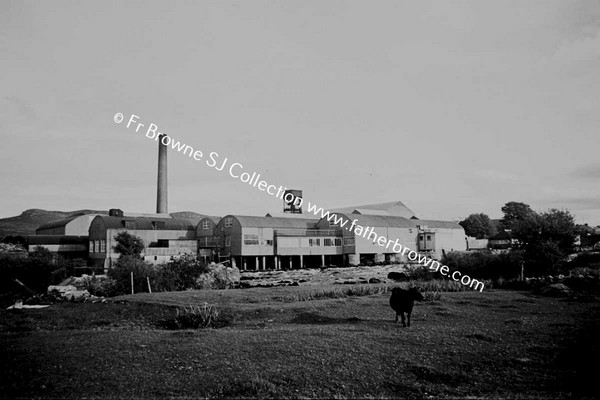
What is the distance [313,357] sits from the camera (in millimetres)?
12086

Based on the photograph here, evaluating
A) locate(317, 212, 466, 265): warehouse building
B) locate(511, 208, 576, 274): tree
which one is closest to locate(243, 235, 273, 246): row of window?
locate(317, 212, 466, 265): warehouse building

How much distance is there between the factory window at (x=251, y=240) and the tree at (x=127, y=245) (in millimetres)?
13998

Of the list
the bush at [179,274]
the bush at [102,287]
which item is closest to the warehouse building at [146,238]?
the bush at [179,274]

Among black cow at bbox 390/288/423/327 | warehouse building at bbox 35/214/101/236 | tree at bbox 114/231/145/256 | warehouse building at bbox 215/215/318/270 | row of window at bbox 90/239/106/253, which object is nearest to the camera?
black cow at bbox 390/288/423/327

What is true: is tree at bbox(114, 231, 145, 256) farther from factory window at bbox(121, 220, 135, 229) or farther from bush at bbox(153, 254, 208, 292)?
bush at bbox(153, 254, 208, 292)

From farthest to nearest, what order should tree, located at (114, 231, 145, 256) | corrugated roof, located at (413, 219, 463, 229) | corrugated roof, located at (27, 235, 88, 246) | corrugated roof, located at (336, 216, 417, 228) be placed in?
corrugated roof, located at (413, 219, 463, 229), corrugated roof, located at (336, 216, 417, 228), corrugated roof, located at (27, 235, 88, 246), tree, located at (114, 231, 145, 256)

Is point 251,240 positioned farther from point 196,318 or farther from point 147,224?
point 196,318

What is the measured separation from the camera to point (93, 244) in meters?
69.0

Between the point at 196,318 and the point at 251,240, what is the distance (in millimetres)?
48835

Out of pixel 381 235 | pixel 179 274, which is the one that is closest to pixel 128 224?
pixel 179 274

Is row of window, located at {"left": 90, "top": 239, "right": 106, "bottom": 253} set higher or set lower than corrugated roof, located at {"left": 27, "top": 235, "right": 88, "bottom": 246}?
lower

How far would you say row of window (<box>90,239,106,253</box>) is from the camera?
2575 inches

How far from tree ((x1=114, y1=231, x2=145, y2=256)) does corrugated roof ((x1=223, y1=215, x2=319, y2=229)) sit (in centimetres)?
1353

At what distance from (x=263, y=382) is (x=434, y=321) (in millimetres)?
10214
